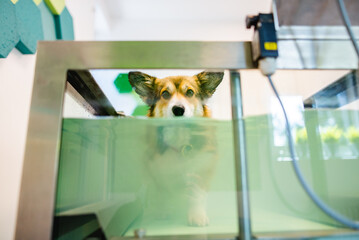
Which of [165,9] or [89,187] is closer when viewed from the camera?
[89,187]

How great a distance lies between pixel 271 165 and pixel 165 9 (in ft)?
9.50

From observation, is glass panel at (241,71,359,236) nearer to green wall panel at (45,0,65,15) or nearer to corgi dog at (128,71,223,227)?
corgi dog at (128,71,223,227)

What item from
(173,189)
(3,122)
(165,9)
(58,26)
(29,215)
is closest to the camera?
(29,215)

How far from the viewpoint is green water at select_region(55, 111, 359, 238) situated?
55 cm

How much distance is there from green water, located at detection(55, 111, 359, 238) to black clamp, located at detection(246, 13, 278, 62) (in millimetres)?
149

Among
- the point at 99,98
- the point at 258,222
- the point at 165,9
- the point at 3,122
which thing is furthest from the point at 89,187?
the point at 165,9

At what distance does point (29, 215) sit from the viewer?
0.49 m

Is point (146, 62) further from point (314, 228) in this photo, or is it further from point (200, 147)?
point (314, 228)

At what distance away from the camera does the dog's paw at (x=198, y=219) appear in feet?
1.85

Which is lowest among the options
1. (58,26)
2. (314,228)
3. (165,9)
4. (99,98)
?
(314,228)

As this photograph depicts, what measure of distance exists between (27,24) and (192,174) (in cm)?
132

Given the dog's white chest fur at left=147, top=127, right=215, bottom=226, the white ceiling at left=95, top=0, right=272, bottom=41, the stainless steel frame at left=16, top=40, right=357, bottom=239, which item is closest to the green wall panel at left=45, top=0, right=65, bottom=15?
the white ceiling at left=95, top=0, right=272, bottom=41

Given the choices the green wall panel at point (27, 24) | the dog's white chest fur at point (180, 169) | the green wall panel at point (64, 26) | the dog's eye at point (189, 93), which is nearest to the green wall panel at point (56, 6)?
the green wall panel at point (64, 26)

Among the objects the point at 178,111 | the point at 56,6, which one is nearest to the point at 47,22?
the point at 56,6
